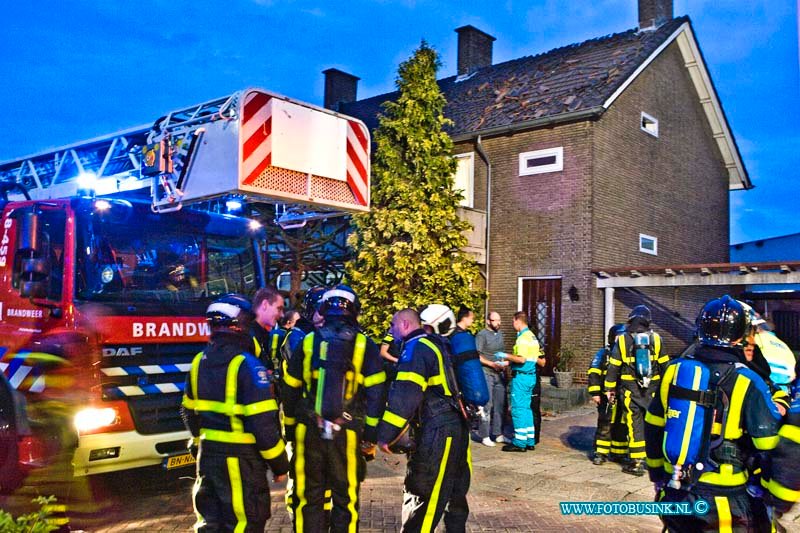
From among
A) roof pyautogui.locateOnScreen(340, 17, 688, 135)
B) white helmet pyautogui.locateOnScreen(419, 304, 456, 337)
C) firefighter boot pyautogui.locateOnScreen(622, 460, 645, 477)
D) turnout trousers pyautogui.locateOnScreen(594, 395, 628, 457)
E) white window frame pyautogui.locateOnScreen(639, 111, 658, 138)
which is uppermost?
roof pyautogui.locateOnScreen(340, 17, 688, 135)

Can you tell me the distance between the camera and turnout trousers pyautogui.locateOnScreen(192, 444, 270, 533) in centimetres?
411

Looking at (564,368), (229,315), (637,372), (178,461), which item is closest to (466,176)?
(564,368)

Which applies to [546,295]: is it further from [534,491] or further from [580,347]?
[534,491]

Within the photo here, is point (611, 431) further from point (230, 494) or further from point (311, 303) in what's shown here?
point (230, 494)

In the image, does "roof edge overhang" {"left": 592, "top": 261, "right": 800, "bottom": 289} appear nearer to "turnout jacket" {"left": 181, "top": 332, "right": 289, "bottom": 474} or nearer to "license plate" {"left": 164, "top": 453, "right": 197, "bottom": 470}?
"license plate" {"left": 164, "top": 453, "right": 197, "bottom": 470}

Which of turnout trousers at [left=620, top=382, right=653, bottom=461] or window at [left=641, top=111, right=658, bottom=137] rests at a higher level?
window at [left=641, top=111, right=658, bottom=137]

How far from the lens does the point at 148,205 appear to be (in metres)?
7.01

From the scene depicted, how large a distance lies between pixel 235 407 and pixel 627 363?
5507mm

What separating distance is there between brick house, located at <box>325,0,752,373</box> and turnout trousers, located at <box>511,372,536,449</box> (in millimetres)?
6066

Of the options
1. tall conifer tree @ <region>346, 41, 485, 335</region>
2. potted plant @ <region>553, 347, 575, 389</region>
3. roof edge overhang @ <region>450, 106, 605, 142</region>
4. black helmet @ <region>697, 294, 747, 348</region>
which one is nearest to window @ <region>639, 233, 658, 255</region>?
roof edge overhang @ <region>450, 106, 605, 142</region>

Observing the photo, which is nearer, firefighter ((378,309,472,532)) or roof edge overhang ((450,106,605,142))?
firefighter ((378,309,472,532))

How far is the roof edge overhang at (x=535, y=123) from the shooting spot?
1570 cm

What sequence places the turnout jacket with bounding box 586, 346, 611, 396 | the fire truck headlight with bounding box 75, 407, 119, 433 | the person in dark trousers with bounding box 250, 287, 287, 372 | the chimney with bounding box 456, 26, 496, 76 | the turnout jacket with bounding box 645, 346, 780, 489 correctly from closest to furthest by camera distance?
the turnout jacket with bounding box 645, 346, 780, 489
the fire truck headlight with bounding box 75, 407, 119, 433
the person in dark trousers with bounding box 250, 287, 287, 372
the turnout jacket with bounding box 586, 346, 611, 396
the chimney with bounding box 456, 26, 496, 76

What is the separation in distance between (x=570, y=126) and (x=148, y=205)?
11.5 metres
